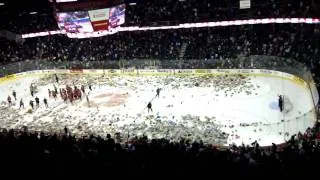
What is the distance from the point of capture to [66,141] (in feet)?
31.1

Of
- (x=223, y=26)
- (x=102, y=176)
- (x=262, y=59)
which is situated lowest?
(x=102, y=176)

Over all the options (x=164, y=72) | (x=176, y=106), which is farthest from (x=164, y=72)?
(x=176, y=106)

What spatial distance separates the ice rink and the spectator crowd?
145 centimetres

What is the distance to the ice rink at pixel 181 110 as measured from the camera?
50.4 ft

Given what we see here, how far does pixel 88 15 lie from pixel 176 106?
211 inches

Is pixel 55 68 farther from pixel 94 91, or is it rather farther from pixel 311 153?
pixel 311 153

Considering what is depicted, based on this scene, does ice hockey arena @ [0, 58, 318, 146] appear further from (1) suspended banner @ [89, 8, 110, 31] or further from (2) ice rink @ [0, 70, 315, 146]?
(1) suspended banner @ [89, 8, 110, 31]

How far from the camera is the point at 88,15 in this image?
1981cm

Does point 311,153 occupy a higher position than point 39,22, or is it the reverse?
point 39,22

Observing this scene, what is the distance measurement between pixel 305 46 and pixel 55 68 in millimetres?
14933

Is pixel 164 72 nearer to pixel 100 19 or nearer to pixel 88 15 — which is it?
pixel 100 19

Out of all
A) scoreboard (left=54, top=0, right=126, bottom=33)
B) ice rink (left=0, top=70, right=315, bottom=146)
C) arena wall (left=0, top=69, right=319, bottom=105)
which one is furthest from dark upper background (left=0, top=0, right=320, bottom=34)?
scoreboard (left=54, top=0, right=126, bottom=33)

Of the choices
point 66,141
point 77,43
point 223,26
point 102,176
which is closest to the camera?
point 102,176

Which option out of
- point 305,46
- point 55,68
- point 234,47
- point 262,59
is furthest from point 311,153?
point 55,68
